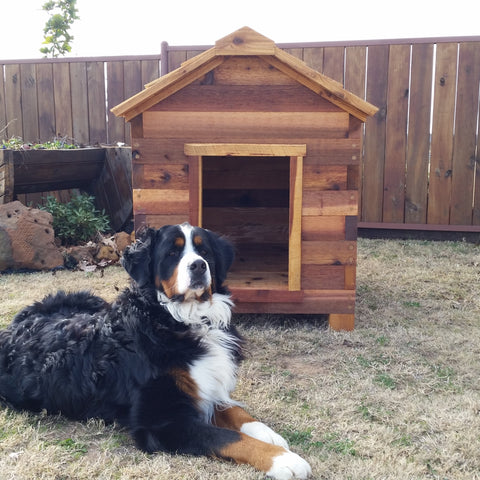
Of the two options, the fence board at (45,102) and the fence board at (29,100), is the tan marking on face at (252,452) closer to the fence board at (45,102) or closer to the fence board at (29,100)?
the fence board at (45,102)

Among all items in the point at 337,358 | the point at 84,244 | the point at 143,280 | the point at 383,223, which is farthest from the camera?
the point at 383,223

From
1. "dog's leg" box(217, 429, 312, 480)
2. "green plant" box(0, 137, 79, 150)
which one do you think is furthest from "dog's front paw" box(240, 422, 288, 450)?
"green plant" box(0, 137, 79, 150)

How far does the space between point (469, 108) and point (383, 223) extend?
64.1 inches

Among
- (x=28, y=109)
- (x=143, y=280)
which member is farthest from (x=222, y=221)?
(x=28, y=109)

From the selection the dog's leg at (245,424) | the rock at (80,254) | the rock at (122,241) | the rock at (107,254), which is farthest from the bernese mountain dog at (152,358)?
the rock at (122,241)

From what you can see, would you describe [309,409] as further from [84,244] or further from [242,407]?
[84,244]

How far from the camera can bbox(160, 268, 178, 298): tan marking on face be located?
2.52 metres

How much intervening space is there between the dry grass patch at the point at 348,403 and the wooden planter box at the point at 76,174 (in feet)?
4.66

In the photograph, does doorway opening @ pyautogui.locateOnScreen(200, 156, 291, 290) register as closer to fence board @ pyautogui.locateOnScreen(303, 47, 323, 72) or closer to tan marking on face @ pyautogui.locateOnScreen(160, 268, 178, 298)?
fence board @ pyautogui.locateOnScreen(303, 47, 323, 72)

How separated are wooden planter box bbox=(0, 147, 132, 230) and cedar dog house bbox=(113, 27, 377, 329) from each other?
240cm

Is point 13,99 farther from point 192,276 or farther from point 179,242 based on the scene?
point 192,276

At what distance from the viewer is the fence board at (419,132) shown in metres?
6.66

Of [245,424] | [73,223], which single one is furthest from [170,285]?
[73,223]

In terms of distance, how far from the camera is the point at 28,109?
7824 millimetres
